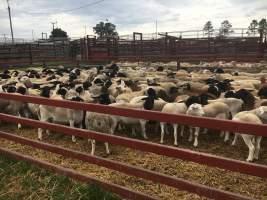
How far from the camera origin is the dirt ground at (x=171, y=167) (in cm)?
493

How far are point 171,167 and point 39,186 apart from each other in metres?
2.19

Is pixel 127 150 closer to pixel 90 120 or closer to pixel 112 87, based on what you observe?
pixel 90 120

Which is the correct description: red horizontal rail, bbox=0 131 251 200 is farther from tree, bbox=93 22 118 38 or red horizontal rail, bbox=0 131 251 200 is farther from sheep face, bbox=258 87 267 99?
tree, bbox=93 22 118 38

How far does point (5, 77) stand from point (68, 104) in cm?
1033

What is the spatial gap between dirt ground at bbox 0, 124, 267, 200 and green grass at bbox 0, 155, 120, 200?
2.62ft

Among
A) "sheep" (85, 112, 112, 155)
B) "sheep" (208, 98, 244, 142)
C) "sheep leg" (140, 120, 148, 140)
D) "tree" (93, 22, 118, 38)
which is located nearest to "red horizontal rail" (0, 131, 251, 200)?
"sheep" (85, 112, 112, 155)

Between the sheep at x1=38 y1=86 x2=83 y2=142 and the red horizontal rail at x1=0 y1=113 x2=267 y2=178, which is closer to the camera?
the red horizontal rail at x1=0 y1=113 x2=267 y2=178

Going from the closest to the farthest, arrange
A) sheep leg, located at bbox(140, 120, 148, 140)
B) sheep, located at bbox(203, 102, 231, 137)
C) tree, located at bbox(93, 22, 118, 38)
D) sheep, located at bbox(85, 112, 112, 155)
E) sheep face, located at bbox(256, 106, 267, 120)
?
sheep face, located at bbox(256, 106, 267, 120), sheep, located at bbox(85, 112, 112, 155), sheep, located at bbox(203, 102, 231, 137), sheep leg, located at bbox(140, 120, 148, 140), tree, located at bbox(93, 22, 118, 38)

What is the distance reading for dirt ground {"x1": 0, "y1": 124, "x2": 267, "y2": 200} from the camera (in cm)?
493

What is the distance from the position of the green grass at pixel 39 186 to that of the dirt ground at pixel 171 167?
80 cm

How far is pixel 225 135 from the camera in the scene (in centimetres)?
730

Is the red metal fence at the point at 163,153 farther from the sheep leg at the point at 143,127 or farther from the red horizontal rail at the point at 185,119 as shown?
the sheep leg at the point at 143,127

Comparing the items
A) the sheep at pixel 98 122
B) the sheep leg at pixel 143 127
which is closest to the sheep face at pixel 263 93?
the sheep leg at pixel 143 127

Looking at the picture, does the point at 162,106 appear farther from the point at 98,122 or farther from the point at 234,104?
the point at 98,122
